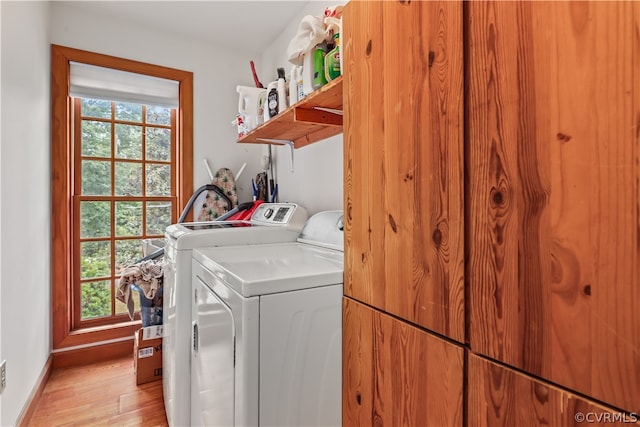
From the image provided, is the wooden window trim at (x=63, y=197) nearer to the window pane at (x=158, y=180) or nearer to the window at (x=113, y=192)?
the window at (x=113, y=192)

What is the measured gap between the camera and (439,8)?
0.62 meters

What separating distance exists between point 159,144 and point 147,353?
163 centimetres

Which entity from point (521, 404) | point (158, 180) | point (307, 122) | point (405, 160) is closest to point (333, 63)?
point (307, 122)

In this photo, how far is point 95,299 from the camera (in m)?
2.57

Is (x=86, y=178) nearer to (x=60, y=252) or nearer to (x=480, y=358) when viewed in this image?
(x=60, y=252)

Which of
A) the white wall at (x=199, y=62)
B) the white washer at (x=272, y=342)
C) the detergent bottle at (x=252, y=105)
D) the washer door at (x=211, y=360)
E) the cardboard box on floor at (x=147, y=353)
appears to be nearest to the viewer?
the white washer at (x=272, y=342)

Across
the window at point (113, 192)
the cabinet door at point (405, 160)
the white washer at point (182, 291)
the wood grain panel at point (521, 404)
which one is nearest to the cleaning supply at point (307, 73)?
the cabinet door at point (405, 160)

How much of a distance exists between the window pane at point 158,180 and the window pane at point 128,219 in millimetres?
156

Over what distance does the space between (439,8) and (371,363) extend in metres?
0.79

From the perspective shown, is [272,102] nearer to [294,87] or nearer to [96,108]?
[294,87]

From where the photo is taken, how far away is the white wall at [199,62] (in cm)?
237

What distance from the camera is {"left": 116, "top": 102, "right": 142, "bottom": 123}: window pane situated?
2.62m

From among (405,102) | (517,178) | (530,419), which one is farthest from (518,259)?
(405,102)

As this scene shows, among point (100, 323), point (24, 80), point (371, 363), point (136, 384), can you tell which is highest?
point (24, 80)
